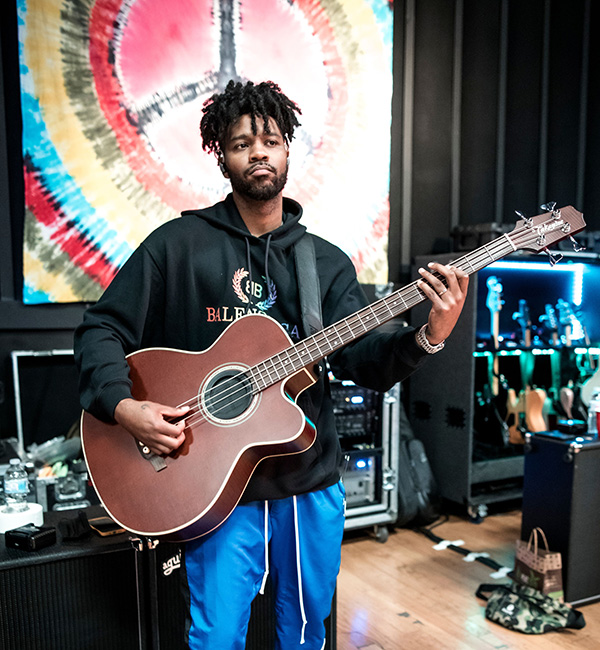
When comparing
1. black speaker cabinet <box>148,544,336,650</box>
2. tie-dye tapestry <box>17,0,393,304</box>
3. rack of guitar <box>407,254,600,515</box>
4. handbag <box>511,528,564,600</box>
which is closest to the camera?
black speaker cabinet <box>148,544,336,650</box>

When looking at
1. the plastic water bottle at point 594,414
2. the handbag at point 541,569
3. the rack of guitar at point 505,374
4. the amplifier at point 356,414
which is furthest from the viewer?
the rack of guitar at point 505,374

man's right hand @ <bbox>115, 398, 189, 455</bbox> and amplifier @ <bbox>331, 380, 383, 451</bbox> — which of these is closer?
man's right hand @ <bbox>115, 398, 189, 455</bbox>

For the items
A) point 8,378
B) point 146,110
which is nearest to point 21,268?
point 8,378

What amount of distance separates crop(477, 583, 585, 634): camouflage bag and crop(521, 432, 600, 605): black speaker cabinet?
146 mm

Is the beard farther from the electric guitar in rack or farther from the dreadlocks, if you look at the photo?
the electric guitar in rack

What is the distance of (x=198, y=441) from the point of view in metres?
1.35

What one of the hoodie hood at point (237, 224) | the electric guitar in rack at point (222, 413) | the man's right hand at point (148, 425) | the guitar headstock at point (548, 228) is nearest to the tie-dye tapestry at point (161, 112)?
the hoodie hood at point (237, 224)

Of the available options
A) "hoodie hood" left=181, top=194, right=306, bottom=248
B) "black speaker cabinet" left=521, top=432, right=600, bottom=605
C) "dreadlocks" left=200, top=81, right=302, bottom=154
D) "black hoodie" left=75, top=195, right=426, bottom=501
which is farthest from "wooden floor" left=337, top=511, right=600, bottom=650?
"dreadlocks" left=200, top=81, right=302, bottom=154

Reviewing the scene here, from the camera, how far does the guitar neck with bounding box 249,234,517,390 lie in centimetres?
135

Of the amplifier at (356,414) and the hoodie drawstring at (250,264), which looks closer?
the hoodie drawstring at (250,264)

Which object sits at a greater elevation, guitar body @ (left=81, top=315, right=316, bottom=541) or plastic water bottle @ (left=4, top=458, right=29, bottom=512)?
guitar body @ (left=81, top=315, right=316, bottom=541)

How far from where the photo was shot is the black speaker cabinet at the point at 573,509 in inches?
96.2

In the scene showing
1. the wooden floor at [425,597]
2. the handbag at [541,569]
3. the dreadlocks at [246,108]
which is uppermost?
the dreadlocks at [246,108]

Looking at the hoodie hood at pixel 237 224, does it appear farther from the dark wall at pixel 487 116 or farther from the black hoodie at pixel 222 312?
the dark wall at pixel 487 116
